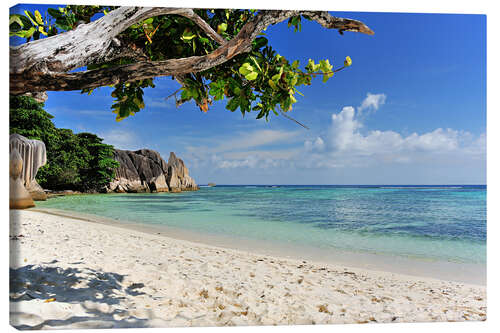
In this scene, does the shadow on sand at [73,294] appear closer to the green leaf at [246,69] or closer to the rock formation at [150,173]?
the green leaf at [246,69]

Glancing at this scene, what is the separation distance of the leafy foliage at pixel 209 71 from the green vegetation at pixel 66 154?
3934mm

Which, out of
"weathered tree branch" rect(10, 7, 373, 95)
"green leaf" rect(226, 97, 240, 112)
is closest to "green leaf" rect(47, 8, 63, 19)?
"weathered tree branch" rect(10, 7, 373, 95)

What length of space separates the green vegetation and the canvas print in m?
0.69

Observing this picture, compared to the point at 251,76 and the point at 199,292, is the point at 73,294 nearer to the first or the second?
Answer: the point at 199,292

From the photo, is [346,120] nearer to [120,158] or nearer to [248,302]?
[248,302]

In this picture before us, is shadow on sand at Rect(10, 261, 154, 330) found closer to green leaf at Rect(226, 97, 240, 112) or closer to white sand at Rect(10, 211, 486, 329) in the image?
white sand at Rect(10, 211, 486, 329)

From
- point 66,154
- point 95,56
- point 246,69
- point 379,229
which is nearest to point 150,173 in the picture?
point 66,154

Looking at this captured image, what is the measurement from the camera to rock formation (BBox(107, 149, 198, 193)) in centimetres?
1573

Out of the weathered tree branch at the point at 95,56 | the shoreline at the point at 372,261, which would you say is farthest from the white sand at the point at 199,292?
the weathered tree branch at the point at 95,56

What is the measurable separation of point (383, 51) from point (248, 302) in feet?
9.78

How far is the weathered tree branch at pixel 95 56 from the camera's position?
3.67ft

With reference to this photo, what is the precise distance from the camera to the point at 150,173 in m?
16.7

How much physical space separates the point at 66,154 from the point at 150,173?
6.78 m

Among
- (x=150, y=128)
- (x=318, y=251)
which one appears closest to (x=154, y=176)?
(x=150, y=128)
